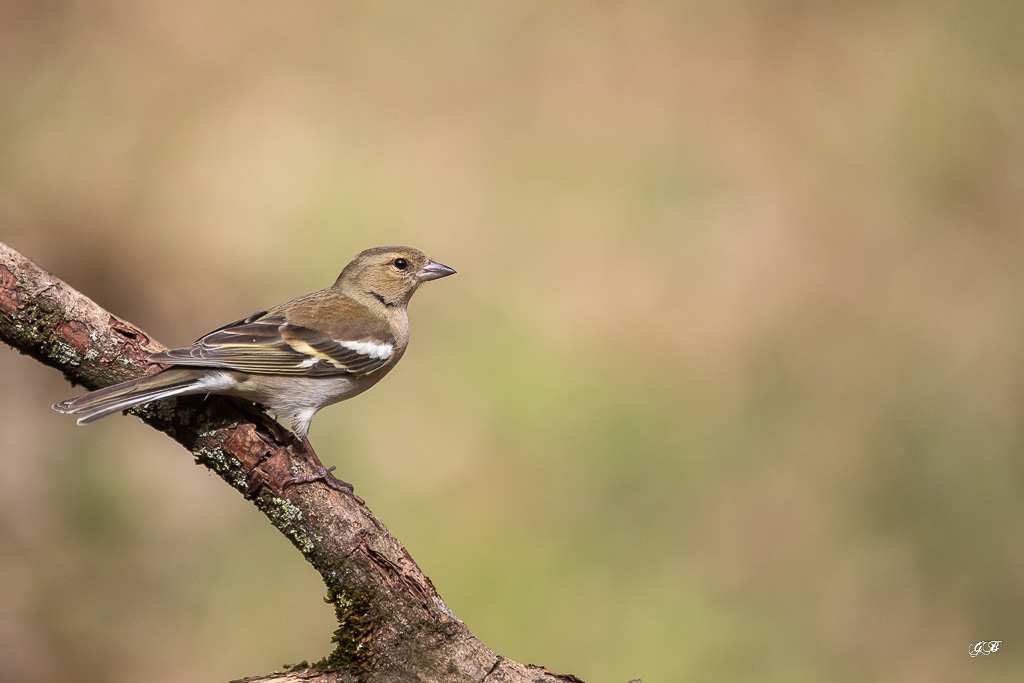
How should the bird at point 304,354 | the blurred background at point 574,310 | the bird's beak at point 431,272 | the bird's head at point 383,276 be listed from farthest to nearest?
the blurred background at point 574,310
the bird's beak at point 431,272
the bird's head at point 383,276
the bird at point 304,354

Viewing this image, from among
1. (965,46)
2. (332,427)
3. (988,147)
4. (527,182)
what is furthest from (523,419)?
(965,46)

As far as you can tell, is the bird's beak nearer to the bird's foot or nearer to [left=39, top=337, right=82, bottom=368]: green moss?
the bird's foot

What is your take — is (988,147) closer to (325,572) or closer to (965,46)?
(965,46)

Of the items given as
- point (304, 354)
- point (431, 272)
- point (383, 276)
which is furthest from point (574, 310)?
point (304, 354)

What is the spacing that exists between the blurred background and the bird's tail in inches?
186

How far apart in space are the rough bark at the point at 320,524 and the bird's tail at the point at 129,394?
18 centimetres

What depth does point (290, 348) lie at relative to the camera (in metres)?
4.62

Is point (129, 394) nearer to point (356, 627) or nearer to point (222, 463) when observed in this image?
point (222, 463)

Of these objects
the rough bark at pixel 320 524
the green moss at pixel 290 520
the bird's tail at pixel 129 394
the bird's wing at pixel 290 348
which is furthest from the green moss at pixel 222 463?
the bird's wing at pixel 290 348

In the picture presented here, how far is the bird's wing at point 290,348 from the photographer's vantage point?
4234 mm

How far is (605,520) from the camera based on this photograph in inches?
335

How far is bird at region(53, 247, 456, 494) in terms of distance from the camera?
3770 millimetres

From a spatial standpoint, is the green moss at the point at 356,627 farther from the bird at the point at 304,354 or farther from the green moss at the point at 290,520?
the bird at the point at 304,354

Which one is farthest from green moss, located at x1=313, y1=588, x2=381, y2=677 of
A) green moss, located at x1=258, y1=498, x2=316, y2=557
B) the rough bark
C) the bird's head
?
the bird's head
